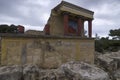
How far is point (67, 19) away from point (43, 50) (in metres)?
4.01

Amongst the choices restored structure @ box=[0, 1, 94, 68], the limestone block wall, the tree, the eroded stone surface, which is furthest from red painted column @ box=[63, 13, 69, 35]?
the tree

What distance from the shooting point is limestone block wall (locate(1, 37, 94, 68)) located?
274 inches

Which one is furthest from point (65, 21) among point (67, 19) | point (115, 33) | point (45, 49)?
point (115, 33)

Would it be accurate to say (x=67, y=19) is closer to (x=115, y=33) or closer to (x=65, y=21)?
(x=65, y=21)

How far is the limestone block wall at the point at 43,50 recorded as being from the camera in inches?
274

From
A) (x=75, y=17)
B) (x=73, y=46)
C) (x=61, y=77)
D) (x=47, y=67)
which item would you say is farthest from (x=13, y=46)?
(x=75, y=17)

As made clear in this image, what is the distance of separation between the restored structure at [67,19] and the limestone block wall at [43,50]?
2.51m

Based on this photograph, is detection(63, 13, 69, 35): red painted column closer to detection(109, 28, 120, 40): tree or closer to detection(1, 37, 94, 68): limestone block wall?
detection(1, 37, 94, 68): limestone block wall

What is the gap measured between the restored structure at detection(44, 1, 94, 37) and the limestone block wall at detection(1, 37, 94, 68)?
8.24 feet

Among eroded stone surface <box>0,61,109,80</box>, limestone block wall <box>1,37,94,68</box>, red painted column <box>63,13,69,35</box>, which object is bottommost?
eroded stone surface <box>0,61,109,80</box>

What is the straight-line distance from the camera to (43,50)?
7531 mm

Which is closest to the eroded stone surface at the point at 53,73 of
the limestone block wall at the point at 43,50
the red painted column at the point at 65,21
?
the limestone block wall at the point at 43,50

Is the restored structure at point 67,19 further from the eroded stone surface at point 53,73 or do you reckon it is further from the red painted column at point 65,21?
the eroded stone surface at point 53,73

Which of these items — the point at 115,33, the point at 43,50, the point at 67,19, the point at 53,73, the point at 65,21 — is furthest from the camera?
the point at 115,33
